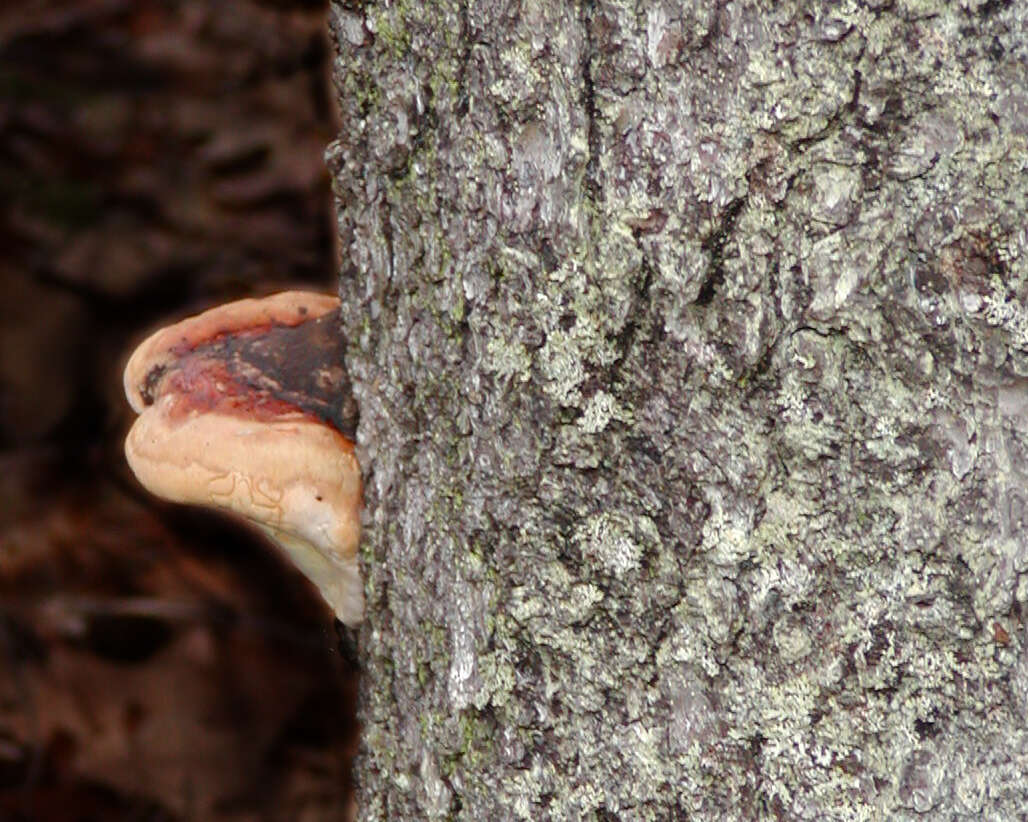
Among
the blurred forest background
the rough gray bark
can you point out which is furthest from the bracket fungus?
the blurred forest background

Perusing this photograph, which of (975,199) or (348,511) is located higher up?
(975,199)

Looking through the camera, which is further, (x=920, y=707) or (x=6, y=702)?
(x=6, y=702)

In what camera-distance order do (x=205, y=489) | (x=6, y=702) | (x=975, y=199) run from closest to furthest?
(x=975, y=199) < (x=205, y=489) < (x=6, y=702)

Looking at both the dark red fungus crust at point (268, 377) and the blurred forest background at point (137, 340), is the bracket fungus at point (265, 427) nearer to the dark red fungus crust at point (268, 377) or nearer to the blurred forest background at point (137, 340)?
the dark red fungus crust at point (268, 377)

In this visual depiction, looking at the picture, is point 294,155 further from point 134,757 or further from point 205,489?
point 205,489

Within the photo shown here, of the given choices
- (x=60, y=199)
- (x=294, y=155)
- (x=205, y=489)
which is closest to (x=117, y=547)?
(x=60, y=199)

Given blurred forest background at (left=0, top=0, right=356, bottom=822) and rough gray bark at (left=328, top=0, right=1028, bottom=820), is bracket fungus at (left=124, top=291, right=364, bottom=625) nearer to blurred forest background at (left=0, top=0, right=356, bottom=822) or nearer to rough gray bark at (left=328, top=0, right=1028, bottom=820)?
rough gray bark at (left=328, top=0, right=1028, bottom=820)

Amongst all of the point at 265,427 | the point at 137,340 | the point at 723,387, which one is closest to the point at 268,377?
the point at 265,427
